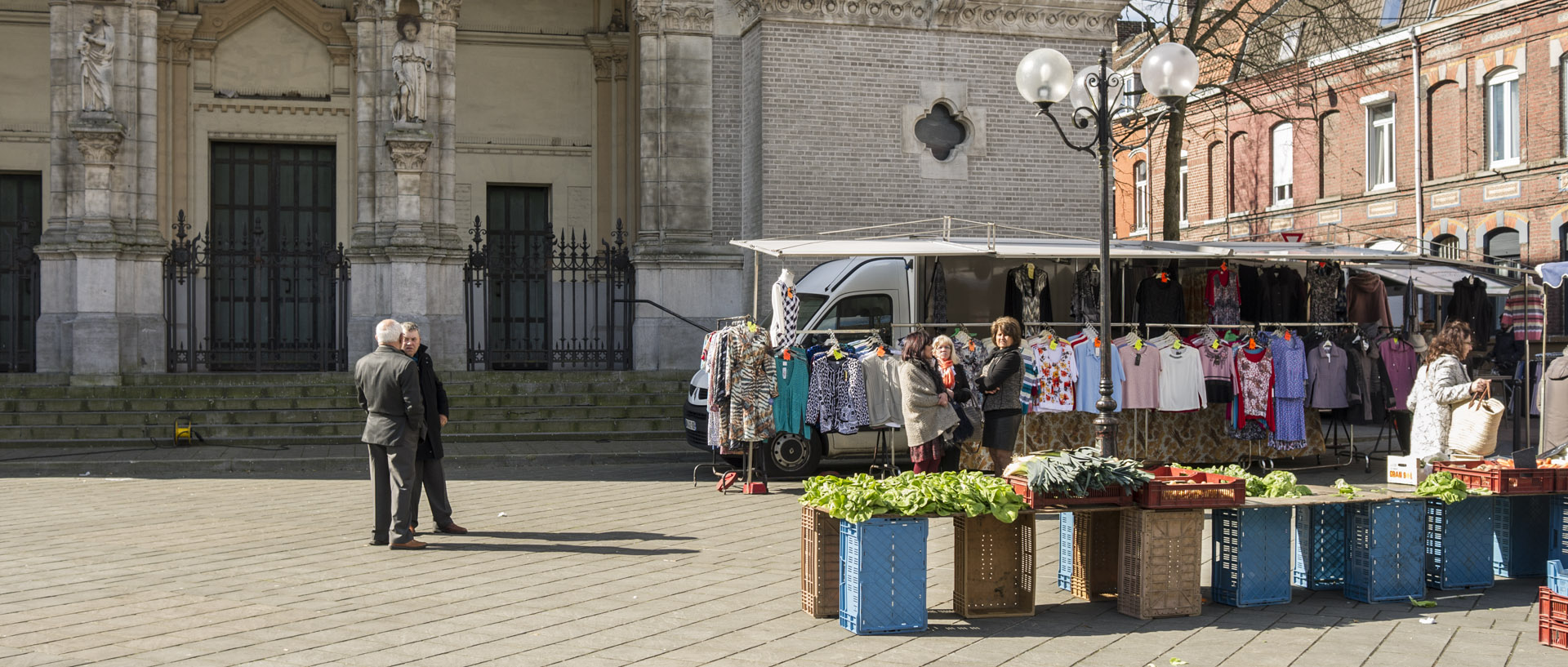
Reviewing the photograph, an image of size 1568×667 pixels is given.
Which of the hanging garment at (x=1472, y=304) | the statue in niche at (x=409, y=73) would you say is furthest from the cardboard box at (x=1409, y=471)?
the statue in niche at (x=409, y=73)

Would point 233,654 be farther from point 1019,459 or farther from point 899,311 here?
point 899,311

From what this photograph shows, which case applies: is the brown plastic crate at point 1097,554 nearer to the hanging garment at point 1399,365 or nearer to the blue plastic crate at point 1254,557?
the blue plastic crate at point 1254,557

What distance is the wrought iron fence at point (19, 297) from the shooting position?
19.9 metres

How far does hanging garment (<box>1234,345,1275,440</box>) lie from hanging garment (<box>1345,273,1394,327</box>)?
88.3 inches

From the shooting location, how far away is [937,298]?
48.4ft

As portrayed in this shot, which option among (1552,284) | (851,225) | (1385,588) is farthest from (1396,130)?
(1385,588)

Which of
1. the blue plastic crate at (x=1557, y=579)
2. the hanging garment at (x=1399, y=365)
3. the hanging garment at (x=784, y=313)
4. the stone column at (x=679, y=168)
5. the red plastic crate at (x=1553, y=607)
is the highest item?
the stone column at (x=679, y=168)

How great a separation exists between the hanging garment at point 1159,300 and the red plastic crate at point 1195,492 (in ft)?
25.6

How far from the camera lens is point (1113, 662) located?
6438 mm

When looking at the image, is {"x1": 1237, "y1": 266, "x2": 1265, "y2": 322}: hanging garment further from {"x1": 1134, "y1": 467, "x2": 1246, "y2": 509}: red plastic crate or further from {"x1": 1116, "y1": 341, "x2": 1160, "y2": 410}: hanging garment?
{"x1": 1134, "y1": 467, "x2": 1246, "y2": 509}: red plastic crate

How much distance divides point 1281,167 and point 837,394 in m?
25.3

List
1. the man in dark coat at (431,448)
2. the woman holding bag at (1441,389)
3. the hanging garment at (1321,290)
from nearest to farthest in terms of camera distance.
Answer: the woman holding bag at (1441,389)
the man in dark coat at (431,448)
the hanging garment at (1321,290)

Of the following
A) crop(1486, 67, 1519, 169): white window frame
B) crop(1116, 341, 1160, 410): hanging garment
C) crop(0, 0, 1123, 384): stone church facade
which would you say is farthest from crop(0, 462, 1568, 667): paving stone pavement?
crop(1486, 67, 1519, 169): white window frame

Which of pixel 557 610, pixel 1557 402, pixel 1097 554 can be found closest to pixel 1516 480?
pixel 1557 402
